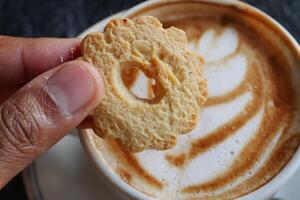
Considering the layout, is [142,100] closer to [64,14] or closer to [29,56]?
[29,56]

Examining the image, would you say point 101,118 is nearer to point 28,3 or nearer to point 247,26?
point 247,26

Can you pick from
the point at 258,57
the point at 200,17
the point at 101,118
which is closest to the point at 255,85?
the point at 258,57

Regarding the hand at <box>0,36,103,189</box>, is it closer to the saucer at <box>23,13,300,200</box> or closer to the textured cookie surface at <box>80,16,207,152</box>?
the textured cookie surface at <box>80,16,207,152</box>

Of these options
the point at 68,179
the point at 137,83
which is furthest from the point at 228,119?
the point at 68,179

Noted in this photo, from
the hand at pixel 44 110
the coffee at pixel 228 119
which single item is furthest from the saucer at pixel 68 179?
the hand at pixel 44 110

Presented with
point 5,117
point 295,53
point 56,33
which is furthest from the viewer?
point 56,33

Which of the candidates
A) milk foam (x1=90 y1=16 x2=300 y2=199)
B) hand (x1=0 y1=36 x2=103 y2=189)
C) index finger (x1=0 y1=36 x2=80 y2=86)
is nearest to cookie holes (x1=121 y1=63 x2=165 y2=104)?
milk foam (x1=90 y1=16 x2=300 y2=199)

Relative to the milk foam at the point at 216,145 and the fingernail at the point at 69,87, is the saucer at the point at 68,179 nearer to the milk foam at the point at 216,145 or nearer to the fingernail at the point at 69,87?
the milk foam at the point at 216,145
